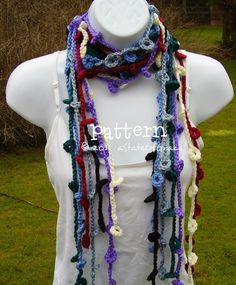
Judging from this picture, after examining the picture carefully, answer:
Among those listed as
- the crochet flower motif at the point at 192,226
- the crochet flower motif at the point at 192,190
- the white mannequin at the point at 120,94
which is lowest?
the crochet flower motif at the point at 192,226

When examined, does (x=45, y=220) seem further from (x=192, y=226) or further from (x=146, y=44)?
(x=146, y=44)

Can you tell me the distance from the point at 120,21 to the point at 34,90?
26cm

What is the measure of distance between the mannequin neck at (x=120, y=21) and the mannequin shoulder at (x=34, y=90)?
0.53 feet

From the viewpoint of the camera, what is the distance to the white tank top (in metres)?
1.21

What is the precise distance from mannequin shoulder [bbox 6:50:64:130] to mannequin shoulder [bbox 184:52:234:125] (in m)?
0.33

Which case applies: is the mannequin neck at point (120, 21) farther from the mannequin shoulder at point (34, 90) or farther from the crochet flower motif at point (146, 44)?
the mannequin shoulder at point (34, 90)

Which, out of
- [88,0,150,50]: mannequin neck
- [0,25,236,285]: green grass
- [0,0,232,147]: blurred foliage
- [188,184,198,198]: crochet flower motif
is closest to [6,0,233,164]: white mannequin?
[88,0,150,50]: mannequin neck

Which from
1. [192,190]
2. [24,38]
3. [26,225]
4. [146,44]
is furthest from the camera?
[24,38]

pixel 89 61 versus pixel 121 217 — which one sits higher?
pixel 89 61

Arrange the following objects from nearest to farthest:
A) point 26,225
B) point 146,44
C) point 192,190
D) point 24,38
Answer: point 146,44
point 192,190
point 26,225
point 24,38

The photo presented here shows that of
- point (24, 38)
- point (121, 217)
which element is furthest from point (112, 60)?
point (24, 38)

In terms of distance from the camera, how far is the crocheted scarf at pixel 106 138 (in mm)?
1199

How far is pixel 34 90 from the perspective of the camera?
50.5 inches

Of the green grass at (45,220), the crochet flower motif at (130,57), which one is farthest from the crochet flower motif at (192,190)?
the green grass at (45,220)
